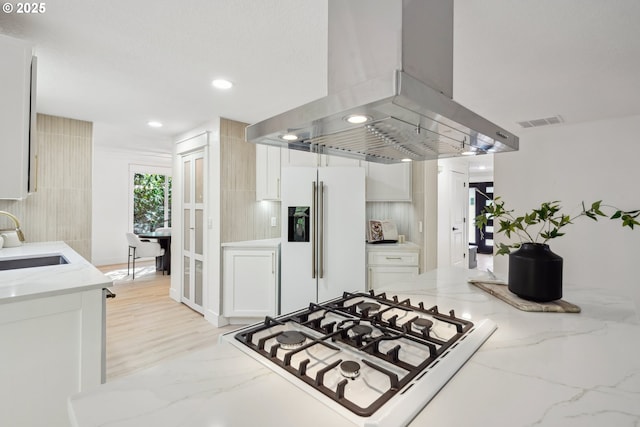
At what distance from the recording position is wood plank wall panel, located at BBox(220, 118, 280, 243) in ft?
11.0

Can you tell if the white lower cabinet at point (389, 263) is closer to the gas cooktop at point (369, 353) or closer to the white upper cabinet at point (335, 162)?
the white upper cabinet at point (335, 162)

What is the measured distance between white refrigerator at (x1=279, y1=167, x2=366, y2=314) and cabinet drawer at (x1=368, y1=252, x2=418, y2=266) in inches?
5.5

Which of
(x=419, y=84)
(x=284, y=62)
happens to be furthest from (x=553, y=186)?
(x=419, y=84)

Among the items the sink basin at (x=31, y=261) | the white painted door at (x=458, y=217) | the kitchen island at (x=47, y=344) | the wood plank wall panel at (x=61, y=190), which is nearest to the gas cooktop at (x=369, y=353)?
the kitchen island at (x=47, y=344)

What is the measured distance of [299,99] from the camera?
278cm

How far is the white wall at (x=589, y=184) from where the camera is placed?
127 inches

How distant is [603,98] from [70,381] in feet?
13.6

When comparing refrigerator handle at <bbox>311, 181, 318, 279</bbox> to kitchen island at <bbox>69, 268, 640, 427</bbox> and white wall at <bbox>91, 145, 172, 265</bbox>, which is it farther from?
white wall at <bbox>91, 145, 172, 265</bbox>

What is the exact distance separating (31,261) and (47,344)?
1338 millimetres

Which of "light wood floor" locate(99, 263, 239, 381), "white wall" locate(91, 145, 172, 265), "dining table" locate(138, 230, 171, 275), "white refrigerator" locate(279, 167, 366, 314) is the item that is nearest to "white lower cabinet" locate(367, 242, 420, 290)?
"white refrigerator" locate(279, 167, 366, 314)

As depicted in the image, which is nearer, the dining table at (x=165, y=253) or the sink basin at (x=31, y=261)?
the sink basin at (x=31, y=261)

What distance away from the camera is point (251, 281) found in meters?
3.26

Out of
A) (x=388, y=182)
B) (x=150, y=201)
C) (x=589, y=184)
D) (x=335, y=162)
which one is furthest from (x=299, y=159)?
(x=150, y=201)

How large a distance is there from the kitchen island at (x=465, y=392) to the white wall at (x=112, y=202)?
6086 millimetres
